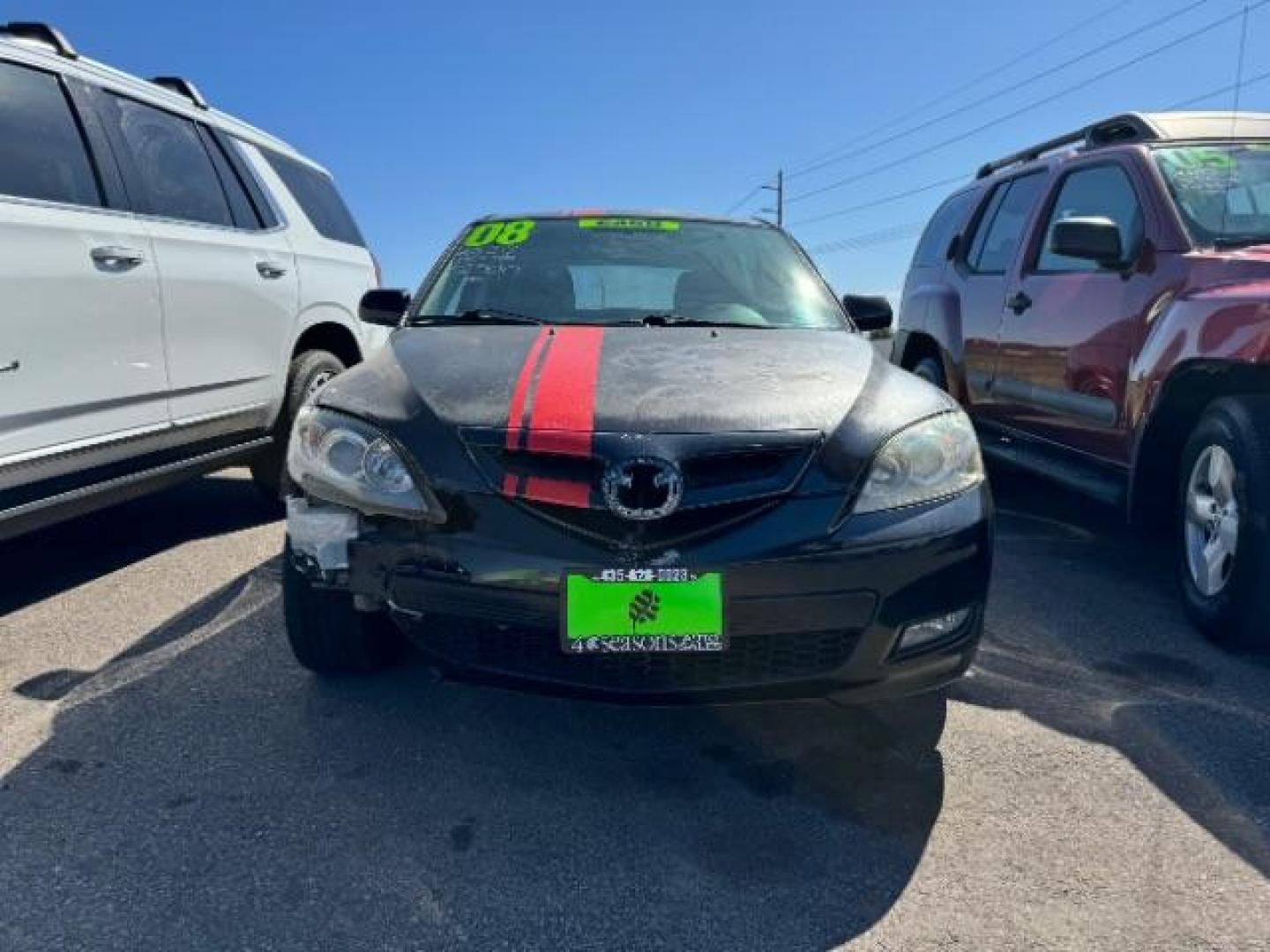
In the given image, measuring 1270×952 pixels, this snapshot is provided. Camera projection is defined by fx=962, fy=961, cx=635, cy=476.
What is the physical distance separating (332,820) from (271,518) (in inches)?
117

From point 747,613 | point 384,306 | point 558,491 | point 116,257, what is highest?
point 116,257

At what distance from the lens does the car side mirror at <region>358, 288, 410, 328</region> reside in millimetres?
3518

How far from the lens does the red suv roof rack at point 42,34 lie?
3.37m

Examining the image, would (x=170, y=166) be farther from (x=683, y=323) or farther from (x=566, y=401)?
(x=566, y=401)

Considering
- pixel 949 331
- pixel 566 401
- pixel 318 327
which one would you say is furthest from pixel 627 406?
pixel 949 331

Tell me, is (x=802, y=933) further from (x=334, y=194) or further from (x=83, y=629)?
(x=334, y=194)

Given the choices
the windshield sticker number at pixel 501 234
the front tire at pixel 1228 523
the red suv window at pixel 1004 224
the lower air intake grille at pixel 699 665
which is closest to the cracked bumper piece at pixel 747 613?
the lower air intake grille at pixel 699 665

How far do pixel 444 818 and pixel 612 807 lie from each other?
1.20ft

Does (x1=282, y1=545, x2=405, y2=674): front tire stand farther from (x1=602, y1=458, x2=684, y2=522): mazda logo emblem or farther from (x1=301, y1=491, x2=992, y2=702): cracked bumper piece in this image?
(x1=602, y1=458, x2=684, y2=522): mazda logo emblem

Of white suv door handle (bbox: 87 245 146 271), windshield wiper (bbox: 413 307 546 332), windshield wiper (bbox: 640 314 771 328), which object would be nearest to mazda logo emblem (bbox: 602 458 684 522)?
windshield wiper (bbox: 640 314 771 328)

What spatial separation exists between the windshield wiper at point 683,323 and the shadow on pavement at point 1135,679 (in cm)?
129

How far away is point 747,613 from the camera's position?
1980 mm

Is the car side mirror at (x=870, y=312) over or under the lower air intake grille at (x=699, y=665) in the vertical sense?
over

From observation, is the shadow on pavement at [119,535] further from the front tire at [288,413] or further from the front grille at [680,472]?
the front grille at [680,472]
